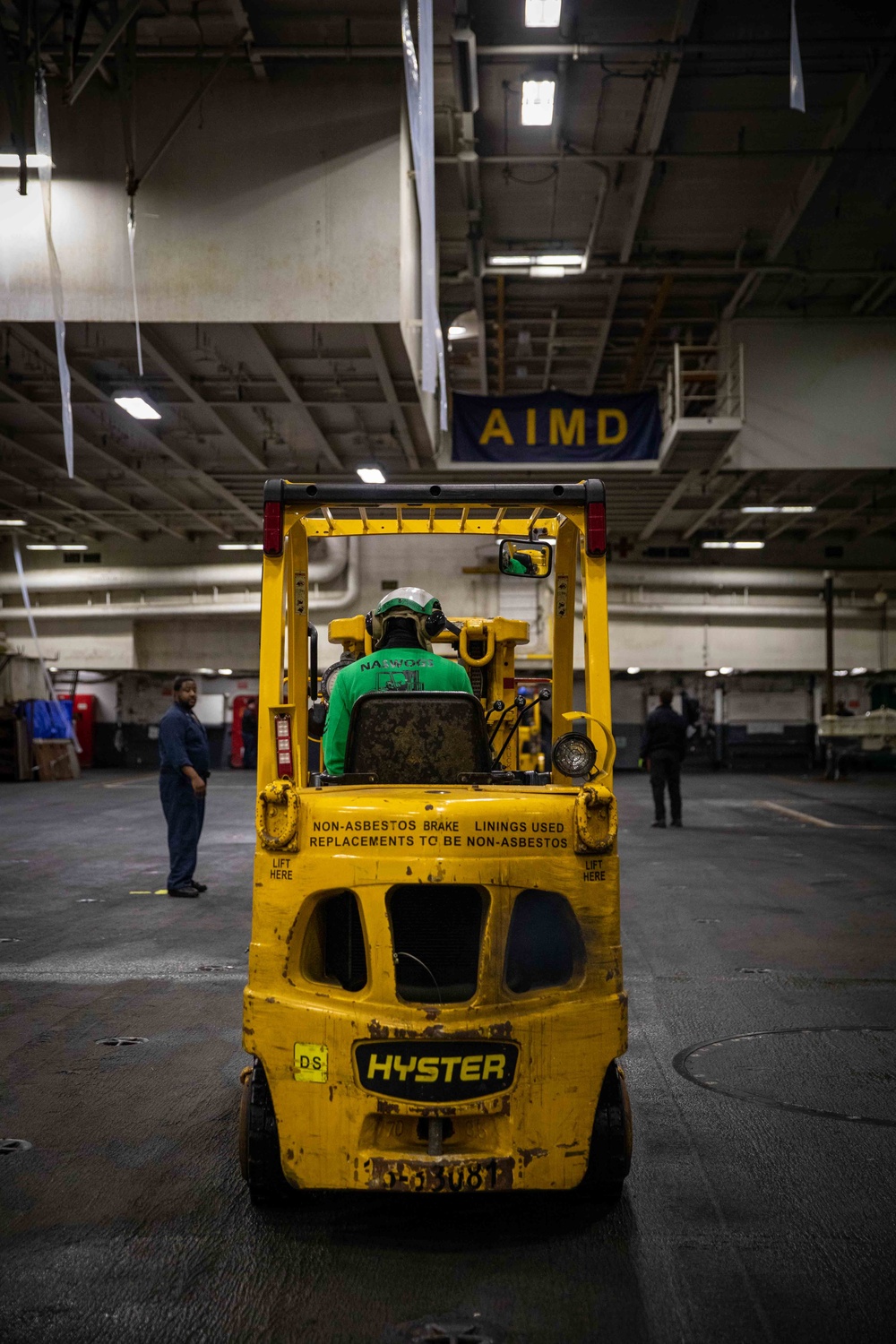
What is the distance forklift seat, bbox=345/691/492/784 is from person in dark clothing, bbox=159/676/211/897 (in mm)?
5683

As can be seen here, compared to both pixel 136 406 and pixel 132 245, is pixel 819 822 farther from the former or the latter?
pixel 132 245

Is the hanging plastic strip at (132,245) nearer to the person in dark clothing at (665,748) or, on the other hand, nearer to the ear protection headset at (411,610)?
the person in dark clothing at (665,748)

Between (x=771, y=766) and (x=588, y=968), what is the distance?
105ft

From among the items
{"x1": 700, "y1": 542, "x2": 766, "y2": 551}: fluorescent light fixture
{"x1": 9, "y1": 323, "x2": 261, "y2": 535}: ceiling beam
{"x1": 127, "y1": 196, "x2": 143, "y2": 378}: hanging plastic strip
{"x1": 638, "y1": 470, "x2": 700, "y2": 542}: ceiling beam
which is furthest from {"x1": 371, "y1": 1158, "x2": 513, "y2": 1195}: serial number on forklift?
{"x1": 700, "y1": 542, "x2": 766, "y2": 551}: fluorescent light fixture

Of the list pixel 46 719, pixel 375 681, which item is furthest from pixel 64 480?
pixel 375 681

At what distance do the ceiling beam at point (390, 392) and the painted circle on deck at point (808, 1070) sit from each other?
9.94 m

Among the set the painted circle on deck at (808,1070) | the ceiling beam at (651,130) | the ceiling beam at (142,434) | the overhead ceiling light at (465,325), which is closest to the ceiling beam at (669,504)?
the ceiling beam at (651,130)

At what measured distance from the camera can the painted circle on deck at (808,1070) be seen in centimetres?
447

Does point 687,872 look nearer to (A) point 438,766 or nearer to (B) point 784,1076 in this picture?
(B) point 784,1076

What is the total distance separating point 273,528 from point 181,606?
92.1 feet

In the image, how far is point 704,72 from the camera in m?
12.3

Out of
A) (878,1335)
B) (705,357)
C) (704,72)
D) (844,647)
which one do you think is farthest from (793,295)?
(878,1335)

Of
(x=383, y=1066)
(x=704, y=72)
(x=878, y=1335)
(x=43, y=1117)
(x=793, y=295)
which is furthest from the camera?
(x=793, y=295)

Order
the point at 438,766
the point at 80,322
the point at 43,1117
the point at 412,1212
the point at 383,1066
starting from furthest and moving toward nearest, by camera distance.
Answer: the point at 80,322, the point at 43,1117, the point at 438,766, the point at 412,1212, the point at 383,1066
